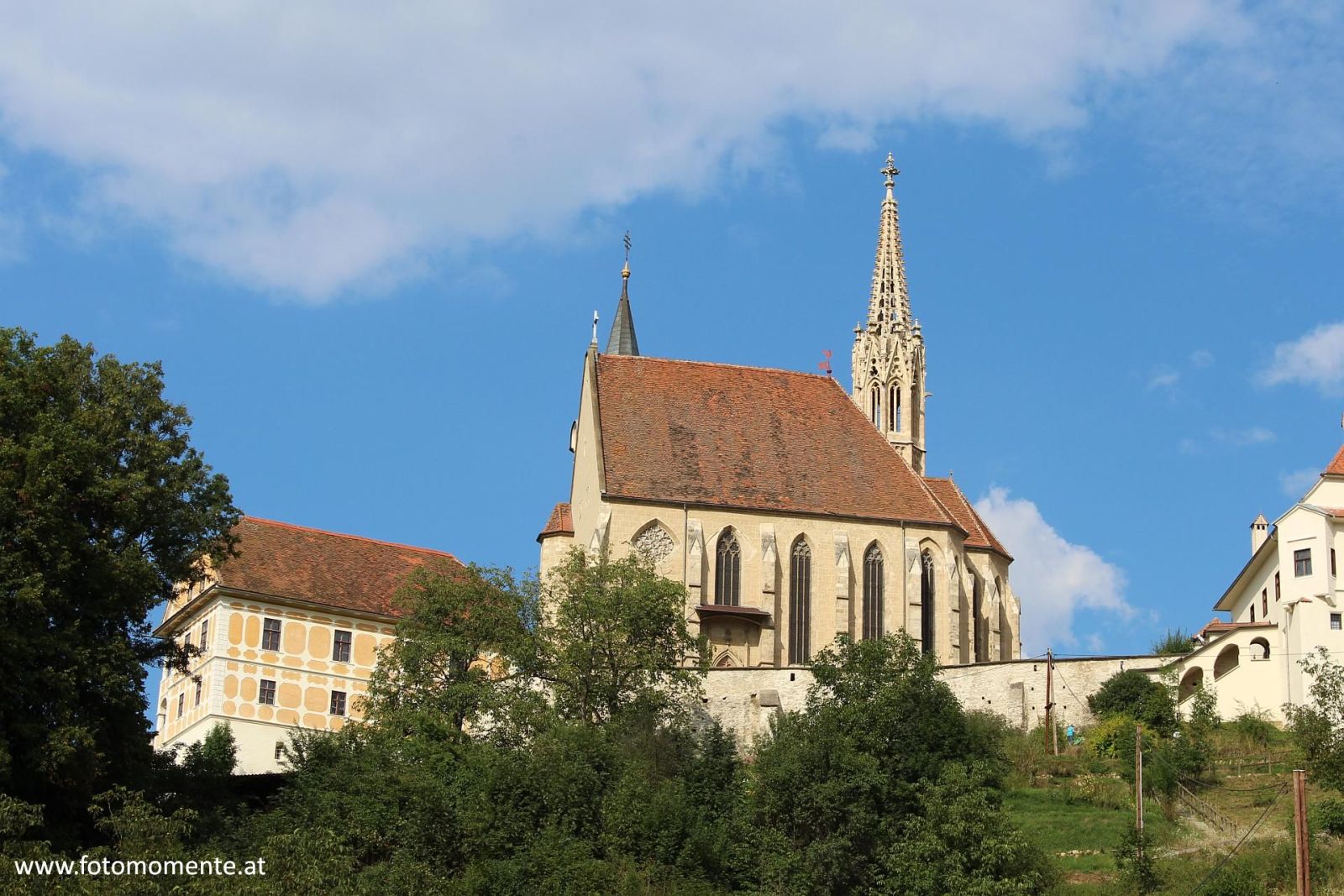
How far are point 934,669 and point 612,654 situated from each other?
26.3 ft

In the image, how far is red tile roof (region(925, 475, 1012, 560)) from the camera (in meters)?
68.9

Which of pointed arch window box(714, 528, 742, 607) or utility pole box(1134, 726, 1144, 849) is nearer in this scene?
utility pole box(1134, 726, 1144, 849)

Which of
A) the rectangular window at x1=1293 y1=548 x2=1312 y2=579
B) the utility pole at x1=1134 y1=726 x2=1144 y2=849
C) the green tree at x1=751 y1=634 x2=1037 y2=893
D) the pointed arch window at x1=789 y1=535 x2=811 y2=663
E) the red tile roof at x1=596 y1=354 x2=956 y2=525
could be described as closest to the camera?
the green tree at x1=751 y1=634 x2=1037 y2=893

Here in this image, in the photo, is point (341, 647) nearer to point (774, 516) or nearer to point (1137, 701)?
point (774, 516)

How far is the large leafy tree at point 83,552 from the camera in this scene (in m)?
42.4

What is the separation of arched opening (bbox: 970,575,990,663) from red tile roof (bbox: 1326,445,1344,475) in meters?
11.8

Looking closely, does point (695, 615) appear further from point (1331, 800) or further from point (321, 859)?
point (321, 859)

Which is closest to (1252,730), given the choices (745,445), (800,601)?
(800,601)

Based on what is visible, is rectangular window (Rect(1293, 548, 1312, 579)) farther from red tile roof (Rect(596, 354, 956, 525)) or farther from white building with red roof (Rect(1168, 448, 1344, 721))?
red tile roof (Rect(596, 354, 956, 525))

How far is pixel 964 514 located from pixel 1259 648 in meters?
13.5

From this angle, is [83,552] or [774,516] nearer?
[83,552]

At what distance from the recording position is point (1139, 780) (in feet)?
161

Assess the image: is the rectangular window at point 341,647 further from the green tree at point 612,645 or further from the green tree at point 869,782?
the green tree at point 869,782

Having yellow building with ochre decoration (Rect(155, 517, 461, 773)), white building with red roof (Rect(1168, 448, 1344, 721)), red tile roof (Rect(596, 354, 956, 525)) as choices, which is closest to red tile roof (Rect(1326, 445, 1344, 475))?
white building with red roof (Rect(1168, 448, 1344, 721))
